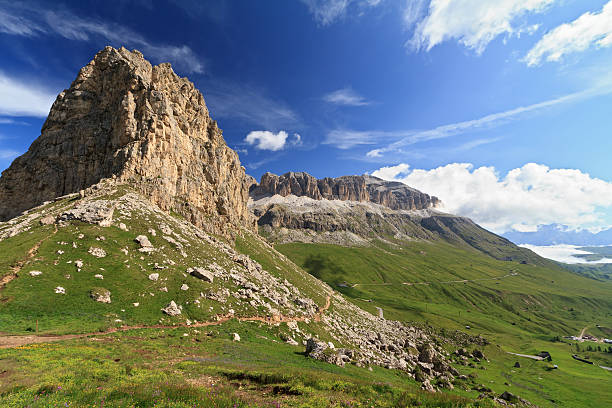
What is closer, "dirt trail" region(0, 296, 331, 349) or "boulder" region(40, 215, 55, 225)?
"dirt trail" region(0, 296, 331, 349)

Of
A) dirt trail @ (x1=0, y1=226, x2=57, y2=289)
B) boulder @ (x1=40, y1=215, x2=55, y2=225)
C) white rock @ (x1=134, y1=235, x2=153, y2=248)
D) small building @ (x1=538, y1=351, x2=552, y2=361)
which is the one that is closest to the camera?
dirt trail @ (x1=0, y1=226, x2=57, y2=289)

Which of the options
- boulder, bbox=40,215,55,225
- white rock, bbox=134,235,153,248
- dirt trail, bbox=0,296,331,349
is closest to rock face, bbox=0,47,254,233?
boulder, bbox=40,215,55,225

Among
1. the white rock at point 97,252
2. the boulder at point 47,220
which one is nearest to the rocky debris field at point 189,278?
the white rock at point 97,252

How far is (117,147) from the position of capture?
310 ft

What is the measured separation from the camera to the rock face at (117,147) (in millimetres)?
90562

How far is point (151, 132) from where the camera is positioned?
310 feet

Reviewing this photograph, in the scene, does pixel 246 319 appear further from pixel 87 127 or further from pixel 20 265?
pixel 87 127

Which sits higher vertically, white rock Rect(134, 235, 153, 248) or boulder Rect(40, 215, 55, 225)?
boulder Rect(40, 215, 55, 225)

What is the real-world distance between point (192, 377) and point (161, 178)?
8659cm

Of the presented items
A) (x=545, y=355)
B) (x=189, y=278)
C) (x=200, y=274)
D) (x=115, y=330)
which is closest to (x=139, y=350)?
(x=115, y=330)

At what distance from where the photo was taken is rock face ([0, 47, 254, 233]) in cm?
9056

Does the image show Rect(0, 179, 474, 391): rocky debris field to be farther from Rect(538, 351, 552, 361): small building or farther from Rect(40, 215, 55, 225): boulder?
Rect(538, 351, 552, 361): small building

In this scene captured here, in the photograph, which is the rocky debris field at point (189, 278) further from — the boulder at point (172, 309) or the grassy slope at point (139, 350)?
the grassy slope at point (139, 350)

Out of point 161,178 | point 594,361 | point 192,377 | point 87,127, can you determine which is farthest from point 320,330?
point 594,361
